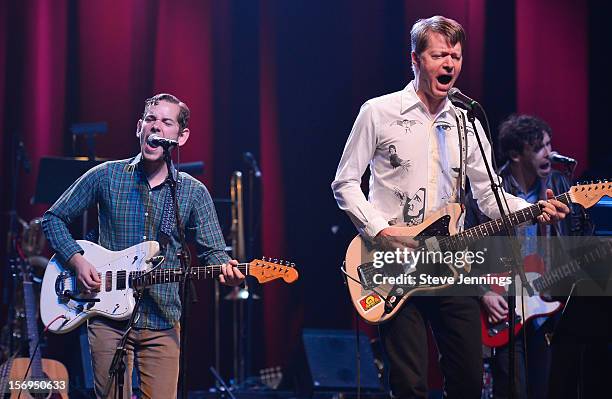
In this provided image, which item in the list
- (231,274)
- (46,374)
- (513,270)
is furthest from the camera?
(46,374)

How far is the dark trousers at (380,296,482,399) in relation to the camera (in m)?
3.98

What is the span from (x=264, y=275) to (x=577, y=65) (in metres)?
3.76

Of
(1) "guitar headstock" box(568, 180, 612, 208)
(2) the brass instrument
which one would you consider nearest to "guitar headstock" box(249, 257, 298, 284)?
(1) "guitar headstock" box(568, 180, 612, 208)

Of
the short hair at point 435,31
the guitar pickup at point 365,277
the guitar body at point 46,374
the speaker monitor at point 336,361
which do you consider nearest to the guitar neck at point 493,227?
the guitar pickup at point 365,277

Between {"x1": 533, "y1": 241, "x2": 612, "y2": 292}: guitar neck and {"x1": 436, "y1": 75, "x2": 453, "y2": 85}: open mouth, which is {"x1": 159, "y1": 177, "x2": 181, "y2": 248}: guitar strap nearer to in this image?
{"x1": 436, "y1": 75, "x2": 453, "y2": 85}: open mouth

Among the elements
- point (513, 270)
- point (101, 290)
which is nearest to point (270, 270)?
point (101, 290)

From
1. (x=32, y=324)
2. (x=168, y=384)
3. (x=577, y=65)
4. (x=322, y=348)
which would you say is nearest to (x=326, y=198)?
(x=322, y=348)

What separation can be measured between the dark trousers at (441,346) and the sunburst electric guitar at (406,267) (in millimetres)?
69

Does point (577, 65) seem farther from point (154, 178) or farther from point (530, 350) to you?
point (154, 178)

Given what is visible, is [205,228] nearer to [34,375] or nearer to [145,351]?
[145,351]

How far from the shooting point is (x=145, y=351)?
A: 183 inches

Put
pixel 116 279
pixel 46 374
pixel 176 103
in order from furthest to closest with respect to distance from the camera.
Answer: pixel 46 374, pixel 176 103, pixel 116 279

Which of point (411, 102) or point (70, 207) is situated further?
point (70, 207)

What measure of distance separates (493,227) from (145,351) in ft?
6.52
